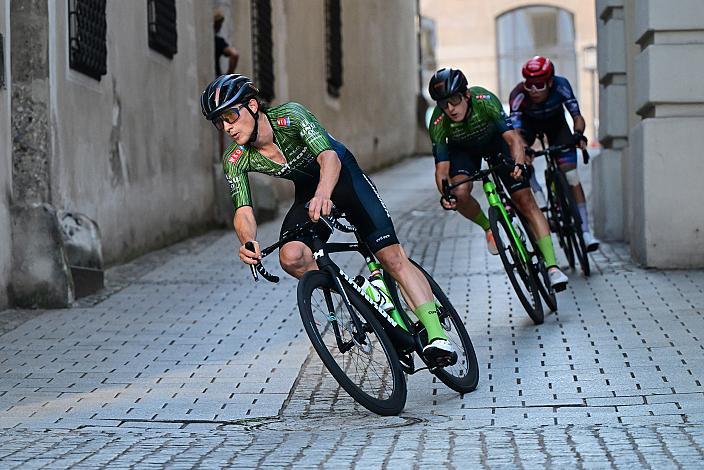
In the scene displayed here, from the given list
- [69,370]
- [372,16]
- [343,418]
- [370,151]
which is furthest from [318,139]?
[372,16]

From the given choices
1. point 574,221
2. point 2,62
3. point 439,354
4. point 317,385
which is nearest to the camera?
point 439,354

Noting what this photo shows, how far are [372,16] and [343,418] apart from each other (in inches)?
948

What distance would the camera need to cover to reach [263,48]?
18953 millimetres

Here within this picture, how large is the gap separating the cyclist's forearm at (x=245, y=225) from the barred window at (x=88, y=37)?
5310mm

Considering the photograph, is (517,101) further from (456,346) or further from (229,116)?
(229,116)

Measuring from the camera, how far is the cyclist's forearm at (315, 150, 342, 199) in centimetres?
642

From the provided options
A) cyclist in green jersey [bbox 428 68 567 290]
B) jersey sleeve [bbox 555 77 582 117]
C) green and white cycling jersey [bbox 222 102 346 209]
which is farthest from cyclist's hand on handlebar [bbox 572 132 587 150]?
green and white cycling jersey [bbox 222 102 346 209]

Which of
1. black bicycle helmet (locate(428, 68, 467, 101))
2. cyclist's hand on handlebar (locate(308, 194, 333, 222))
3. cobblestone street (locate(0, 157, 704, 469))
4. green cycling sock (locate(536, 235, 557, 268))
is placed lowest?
cobblestone street (locate(0, 157, 704, 469))

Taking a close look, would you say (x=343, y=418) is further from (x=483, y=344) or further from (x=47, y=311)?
(x=47, y=311)

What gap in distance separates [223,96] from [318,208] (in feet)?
2.42

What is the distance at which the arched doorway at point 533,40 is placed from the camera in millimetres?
49500

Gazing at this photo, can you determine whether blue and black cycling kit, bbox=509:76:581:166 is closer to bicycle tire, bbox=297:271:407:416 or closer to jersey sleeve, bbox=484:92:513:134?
jersey sleeve, bbox=484:92:513:134

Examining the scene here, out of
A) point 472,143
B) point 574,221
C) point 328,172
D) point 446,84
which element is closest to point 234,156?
point 328,172

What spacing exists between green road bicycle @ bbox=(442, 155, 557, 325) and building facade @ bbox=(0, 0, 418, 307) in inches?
128
